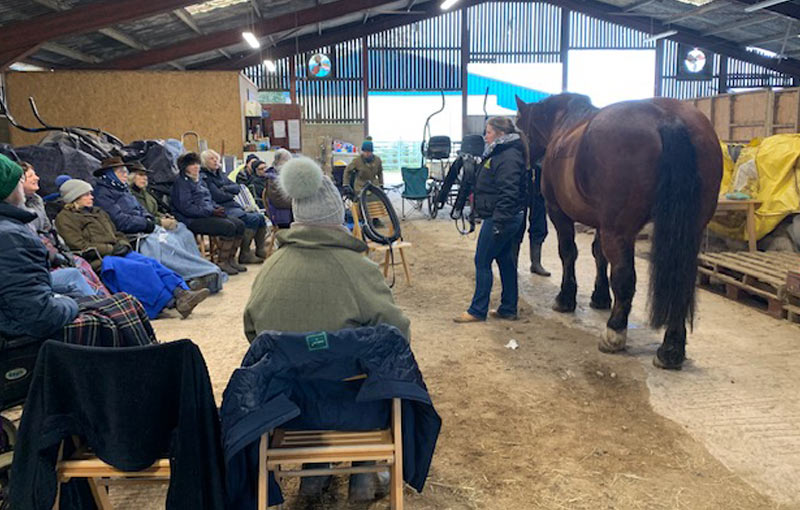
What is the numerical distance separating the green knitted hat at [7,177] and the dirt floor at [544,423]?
117 centimetres

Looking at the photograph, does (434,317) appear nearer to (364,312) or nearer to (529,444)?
(529,444)

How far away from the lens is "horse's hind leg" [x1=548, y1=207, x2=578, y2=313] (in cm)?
457

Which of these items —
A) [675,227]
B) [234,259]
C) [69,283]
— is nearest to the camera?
[69,283]

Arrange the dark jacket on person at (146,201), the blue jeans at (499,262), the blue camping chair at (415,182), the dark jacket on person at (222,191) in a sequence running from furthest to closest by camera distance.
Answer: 1. the blue camping chair at (415,182)
2. the dark jacket on person at (222,191)
3. the dark jacket on person at (146,201)
4. the blue jeans at (499,262)

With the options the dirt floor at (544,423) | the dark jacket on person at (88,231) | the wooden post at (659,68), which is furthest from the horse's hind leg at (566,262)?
the wooden post at (659,68)

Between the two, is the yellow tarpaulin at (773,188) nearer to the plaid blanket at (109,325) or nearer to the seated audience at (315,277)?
the seated audience at (315,277)

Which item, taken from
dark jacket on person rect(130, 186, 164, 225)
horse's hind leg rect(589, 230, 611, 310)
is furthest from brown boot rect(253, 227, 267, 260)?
horse's hind leg rect(589, 230, 611, 310)

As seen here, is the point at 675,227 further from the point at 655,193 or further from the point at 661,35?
the point at 661,35

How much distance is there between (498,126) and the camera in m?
4.07

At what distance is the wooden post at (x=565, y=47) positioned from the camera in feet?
54.1

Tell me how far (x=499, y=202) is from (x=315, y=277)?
2323 mm

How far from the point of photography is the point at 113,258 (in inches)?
169

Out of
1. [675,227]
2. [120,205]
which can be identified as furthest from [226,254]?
[675,227]

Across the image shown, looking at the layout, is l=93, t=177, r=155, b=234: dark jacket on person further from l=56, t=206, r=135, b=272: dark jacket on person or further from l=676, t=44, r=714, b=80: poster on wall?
l=676, t=44, r=714, b=80: poster on wall
